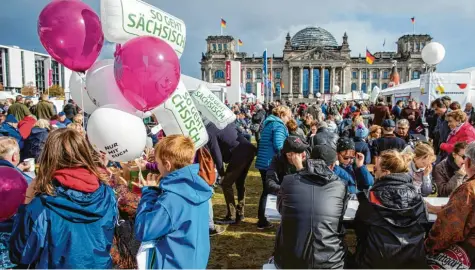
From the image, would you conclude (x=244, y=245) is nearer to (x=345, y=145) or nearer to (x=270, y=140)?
(x=270, y=140)

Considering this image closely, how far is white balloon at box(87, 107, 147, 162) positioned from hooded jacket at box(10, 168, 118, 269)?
2.25 ft

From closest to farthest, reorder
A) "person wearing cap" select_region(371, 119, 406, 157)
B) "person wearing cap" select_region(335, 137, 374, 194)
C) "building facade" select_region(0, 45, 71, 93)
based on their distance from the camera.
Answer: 1. "person wearing cap" select_region(335, 137, 374, 194)
2. "person wearing cap" select_region(371, 119, 406, 157)
3. "building facade" select_region(0, 45, 71, 93)

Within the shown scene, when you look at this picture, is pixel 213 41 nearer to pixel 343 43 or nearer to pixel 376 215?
pixel 343 43

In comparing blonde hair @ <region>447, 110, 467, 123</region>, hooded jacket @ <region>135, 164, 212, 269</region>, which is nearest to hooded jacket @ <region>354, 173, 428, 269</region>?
hooded jacket @ <region>135, 164, 212, 269</region>

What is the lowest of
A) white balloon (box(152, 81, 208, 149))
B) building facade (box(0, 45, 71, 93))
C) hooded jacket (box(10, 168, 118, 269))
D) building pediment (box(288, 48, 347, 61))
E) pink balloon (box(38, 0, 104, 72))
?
hooded jacket (box(10, 168, 118, 269))

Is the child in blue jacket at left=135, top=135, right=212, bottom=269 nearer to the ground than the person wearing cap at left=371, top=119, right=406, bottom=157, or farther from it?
nearer to the ground

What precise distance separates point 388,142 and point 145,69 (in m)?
3.59

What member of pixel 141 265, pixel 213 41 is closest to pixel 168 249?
pixel 141 265

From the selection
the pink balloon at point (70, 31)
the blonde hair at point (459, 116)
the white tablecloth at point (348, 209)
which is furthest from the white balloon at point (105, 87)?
the blonde hair at point (459, 116)

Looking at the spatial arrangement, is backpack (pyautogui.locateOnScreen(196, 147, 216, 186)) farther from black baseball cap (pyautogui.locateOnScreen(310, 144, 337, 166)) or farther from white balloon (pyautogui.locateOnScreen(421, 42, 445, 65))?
white balloon (pyautogui.locateOnScreen(421, 42, 445, 65))

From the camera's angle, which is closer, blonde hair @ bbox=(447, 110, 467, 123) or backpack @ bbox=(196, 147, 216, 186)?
backpack @ bbox=(196, 147, 216, 186)

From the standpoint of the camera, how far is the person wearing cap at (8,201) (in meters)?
2.16

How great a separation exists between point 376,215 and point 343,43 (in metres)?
73.0

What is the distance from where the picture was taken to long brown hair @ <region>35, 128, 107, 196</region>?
6.41 ft
